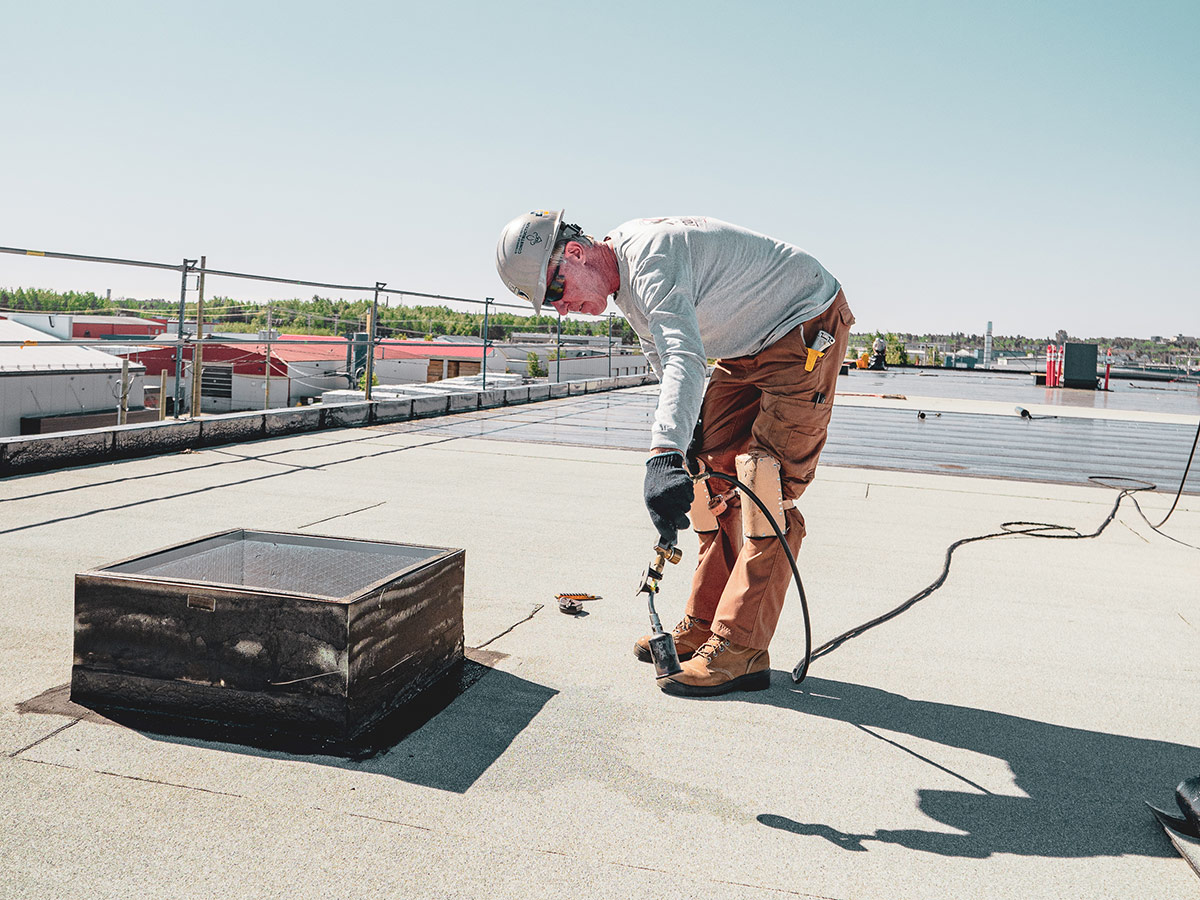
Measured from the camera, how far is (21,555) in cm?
361

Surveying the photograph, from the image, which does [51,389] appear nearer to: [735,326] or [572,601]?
[572,601]

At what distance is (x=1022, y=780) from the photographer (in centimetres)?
209

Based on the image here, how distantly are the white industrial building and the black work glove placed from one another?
31.2 meters

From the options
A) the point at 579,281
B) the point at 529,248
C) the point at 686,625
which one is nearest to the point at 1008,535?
the point at 686,625

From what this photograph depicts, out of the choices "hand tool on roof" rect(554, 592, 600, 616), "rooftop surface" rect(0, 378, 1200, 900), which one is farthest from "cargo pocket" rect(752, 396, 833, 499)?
"hand tool on roof" rect(554, 592, 600, 616)

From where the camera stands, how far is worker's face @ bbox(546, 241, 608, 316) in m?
2.59

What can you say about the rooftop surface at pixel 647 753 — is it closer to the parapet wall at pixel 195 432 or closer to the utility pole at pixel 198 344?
the parapet wall at pixel 195 432

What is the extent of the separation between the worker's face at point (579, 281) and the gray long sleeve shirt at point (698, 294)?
0.25ft

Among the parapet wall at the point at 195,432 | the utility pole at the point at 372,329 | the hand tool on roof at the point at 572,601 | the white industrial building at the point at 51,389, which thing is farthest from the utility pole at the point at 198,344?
the white industrial building at the point at 51,389

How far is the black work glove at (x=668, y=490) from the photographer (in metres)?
2.18

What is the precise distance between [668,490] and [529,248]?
87 centimetres

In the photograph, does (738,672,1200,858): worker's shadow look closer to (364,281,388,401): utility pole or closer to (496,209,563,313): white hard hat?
(496,209,563,313): white hard hat

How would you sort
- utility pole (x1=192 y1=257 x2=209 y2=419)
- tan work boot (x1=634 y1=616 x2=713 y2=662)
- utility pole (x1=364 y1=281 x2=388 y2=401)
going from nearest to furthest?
tan work boot (x1=634 y1=616 x2=713 y2=662) → utility pole (x1=192 y1=257 x2=209 y2=419) → utility pole (x1=364 y1=281 x2=388 y2=401)

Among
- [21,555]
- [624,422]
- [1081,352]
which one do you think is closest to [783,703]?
[21,555]
